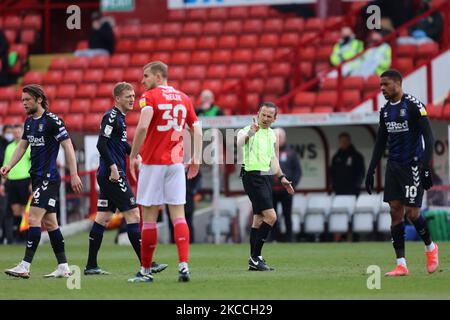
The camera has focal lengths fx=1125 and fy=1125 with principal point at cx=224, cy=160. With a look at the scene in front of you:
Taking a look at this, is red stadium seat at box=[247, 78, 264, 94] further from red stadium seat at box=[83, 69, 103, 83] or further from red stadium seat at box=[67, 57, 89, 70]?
red stadium seat at box=[67, 57, 89, 70]

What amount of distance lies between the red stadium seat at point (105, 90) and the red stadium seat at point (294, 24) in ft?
13.8

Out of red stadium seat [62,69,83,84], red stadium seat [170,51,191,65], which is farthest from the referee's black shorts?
red stadium seat [62,69,83,84]

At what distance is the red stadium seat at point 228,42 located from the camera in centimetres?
2561

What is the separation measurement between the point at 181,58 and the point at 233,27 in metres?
1.50

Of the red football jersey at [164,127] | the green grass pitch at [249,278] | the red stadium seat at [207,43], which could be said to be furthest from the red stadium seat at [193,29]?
the red football jersey at [164,127]

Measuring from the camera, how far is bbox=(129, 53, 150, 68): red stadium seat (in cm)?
2616

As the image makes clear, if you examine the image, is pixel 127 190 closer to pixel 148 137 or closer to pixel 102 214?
pixel 102 214

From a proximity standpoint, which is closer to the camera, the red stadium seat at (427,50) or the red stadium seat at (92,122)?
the red stadium seat at (427,50)

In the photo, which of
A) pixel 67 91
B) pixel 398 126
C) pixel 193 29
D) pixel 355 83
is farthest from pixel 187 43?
pixel 398 126

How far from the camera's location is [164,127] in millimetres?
10992

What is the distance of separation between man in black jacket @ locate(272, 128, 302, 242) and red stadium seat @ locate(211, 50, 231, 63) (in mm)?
5668

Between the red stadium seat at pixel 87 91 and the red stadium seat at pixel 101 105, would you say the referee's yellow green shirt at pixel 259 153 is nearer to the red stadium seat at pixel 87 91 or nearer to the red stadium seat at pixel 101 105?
the red stadium seat at pixel 101 105

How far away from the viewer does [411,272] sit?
12289 millimetres
